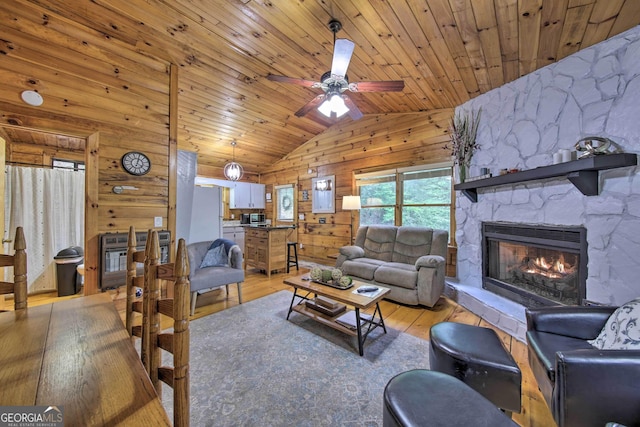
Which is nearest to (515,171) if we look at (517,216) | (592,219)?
(517,216)

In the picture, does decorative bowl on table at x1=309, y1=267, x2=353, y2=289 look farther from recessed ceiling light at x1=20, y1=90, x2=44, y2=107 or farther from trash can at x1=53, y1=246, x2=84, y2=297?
trash can at x1=53, y1=246, x2=84, y2=297

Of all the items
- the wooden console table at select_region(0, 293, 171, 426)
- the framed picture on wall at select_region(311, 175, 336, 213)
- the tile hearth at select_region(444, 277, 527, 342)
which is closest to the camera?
the wooden console table at select_region(0, 293, 171, 426)

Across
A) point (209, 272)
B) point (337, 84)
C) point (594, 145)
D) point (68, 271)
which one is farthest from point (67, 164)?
point (594, 145)

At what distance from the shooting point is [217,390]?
1776 mm

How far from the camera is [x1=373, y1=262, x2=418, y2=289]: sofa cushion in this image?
317 centimetres

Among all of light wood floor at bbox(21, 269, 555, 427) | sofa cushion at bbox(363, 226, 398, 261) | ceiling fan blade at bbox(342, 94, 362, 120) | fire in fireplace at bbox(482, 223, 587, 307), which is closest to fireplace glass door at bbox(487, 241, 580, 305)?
fire in fireplace at bbox(482, 223, 587, 307)

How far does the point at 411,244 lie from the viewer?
3828 mm

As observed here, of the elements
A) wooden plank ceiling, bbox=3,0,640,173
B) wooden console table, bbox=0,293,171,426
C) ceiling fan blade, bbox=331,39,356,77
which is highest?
wooden plank ceiling, bbox=3,0,640,173

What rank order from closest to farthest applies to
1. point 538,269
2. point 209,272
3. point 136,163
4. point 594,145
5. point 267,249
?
point 594,145 < point 538,269 < point 136,163 < point 209,272 < point 267,249

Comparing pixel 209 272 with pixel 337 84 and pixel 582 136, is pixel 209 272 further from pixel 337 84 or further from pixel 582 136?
pixel 582 136

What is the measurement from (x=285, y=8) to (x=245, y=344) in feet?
10.3

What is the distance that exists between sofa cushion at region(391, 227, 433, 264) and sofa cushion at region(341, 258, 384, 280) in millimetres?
342

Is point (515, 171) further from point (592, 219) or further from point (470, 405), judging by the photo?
point (470, 405)

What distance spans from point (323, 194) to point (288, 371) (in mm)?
4182
